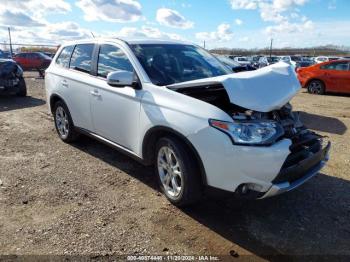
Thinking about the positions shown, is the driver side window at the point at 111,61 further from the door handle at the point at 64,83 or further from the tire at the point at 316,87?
the tire at the point at 316,87

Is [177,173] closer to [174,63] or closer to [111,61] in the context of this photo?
[174,63]

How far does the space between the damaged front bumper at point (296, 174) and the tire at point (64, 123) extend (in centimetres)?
371

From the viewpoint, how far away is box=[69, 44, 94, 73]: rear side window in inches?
202

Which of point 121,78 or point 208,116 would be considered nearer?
point 208,116

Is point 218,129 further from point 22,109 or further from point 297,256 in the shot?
point 22,109

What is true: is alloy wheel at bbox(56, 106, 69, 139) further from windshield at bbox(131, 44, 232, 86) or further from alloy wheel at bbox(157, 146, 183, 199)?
alloy wheel at bbox(157, 146, 183, 199)

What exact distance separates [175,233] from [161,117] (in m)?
1.21

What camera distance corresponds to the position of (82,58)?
5.34 metres

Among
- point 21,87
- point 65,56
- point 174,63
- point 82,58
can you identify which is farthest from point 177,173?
point 21,87

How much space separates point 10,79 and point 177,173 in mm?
8933

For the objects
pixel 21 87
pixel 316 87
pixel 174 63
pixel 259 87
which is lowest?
pixel 316 87

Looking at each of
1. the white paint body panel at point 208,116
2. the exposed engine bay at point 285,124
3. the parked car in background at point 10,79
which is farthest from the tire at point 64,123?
the parked car in background at point 10,79

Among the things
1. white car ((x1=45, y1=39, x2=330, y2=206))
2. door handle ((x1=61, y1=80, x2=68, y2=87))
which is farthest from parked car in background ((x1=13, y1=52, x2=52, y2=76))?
white car ((x1=45, y1=39, x2=330, y2=206))

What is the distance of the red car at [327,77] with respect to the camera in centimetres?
1288
